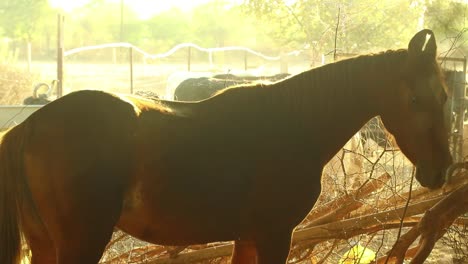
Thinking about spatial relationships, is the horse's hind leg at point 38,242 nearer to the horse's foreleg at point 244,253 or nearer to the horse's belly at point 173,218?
the horse's belly at point 173,218

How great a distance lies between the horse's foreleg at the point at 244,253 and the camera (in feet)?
11.2

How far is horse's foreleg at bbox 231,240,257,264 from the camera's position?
134 inches

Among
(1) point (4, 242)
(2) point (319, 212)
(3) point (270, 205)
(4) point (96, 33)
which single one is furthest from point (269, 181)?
(4) point (96, 33)

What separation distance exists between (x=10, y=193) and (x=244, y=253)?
130 centimetres

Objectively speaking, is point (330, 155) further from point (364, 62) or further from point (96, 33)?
point (96, 33)

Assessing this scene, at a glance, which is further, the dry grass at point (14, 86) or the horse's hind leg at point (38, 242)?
the dry grass at point (14, 86)

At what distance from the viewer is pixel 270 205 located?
3.18m

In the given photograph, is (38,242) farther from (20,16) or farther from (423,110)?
(20,16)

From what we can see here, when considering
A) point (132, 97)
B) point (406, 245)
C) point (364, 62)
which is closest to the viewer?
point (132, 97)

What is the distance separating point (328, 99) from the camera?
3428 millimetres

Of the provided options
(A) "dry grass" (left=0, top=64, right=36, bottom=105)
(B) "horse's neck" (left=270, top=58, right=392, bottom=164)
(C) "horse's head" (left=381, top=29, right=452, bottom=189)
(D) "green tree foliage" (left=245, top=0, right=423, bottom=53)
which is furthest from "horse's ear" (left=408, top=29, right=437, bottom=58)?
(D) "green tree foliage" (left=245, top=0, right=423, bottom=53)

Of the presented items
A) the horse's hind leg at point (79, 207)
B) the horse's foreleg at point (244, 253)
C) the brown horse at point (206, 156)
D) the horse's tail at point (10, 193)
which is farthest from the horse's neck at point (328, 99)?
the horse's tail at point (10, 193)

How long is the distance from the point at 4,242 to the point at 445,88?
7.93ft

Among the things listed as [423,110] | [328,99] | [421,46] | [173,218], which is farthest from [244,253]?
[421,46]
